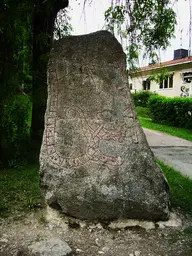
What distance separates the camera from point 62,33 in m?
6.88

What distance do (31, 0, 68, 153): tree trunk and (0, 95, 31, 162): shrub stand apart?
262 mm

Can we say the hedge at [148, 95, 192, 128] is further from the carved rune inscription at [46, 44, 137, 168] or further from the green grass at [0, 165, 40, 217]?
the carved rune inscription at [46, 44, 137, 168]

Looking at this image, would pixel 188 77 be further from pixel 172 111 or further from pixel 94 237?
pixel 94 237

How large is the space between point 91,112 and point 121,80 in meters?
0.50

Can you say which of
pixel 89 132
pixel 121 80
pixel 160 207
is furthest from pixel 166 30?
pixel 160 207

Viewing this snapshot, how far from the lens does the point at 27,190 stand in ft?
15.8

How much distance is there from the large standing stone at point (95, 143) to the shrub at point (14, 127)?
2.30 metres

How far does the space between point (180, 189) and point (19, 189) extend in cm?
237

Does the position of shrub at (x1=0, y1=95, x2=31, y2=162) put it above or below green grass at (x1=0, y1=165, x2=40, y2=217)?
above

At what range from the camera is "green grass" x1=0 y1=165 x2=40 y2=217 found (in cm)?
415

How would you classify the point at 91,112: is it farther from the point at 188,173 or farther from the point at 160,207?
the point at 188,173

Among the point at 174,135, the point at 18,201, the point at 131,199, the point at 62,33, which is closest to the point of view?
the point at 131,199

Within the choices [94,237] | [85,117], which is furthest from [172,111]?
[94,237]

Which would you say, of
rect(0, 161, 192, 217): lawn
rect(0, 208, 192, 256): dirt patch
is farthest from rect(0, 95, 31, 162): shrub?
rect(0, 208, 192, 256): dirt patch
